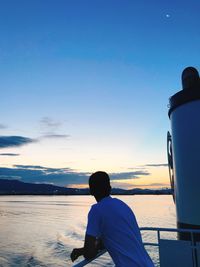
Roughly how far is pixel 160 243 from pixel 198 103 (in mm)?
2533

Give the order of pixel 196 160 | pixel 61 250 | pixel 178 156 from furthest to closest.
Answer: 1. pixel 61 250
2. pixel 178 156
3. pixel 196 160

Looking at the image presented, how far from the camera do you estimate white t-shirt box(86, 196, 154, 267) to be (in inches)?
86.6

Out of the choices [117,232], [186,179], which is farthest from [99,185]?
[186,179]

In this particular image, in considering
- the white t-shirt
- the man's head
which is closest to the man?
the white t-shirt

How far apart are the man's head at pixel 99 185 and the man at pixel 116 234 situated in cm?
11

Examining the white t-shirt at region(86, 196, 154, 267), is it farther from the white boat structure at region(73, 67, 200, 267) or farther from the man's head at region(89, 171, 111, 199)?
the white boat structure at region(73, 67, 200, 267)

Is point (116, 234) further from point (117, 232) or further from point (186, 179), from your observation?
point (186, 179)

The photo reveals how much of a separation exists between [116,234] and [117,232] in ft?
0.06

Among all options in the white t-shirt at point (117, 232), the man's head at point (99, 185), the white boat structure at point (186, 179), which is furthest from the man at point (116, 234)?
the white boat structure at point (186, 179)

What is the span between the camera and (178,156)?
5.66 m

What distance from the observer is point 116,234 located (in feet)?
7.33

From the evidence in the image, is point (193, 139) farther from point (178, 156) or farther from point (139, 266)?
point (139, 266)

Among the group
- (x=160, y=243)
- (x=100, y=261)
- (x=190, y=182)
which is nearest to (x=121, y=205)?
(x=160, y=243)

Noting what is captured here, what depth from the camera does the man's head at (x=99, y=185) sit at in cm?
241
